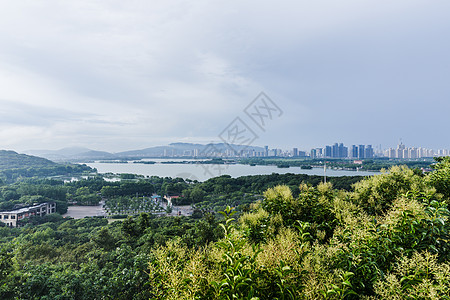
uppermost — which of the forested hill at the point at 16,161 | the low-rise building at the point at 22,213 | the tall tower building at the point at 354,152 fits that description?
the tall tower building at the point at 354,152

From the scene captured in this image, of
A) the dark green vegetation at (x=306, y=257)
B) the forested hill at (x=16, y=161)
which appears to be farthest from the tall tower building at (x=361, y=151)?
the forested hill at (x=16, y=161)

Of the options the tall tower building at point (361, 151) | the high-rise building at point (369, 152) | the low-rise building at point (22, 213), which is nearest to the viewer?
the high-rise building at point (369, 152)

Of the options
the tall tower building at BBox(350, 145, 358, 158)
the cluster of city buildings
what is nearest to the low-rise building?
the cluster of city buildings

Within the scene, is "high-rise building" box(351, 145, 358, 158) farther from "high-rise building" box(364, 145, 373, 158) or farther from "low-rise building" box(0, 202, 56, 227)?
"low-rise building" box(0, 202, 56, 227)

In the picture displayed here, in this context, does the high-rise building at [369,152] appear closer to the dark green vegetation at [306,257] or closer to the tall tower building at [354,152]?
the tall tower building at [354,152]

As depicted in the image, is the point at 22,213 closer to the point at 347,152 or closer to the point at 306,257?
the point at 306,257

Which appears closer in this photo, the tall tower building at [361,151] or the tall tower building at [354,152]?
the tall tower building at [361,151]

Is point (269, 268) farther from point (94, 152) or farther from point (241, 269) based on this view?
point (94, 152)

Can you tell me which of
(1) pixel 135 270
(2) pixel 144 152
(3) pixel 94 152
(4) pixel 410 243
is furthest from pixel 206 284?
(3) pixel 94 152
